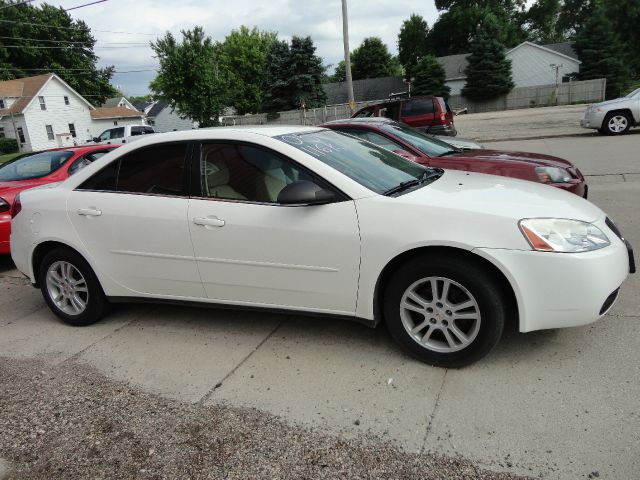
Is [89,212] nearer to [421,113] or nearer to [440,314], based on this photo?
[440,314]

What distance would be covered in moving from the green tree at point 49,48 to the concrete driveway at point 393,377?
66145 mm

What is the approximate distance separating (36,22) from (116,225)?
72.4 metres

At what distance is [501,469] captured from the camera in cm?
239

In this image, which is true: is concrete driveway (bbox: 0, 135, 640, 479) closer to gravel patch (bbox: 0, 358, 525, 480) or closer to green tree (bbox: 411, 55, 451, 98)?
gravel patch (bbox: 0, 358, 525, 480)

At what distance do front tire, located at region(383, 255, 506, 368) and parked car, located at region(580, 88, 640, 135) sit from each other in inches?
580

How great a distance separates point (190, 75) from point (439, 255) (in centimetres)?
2740

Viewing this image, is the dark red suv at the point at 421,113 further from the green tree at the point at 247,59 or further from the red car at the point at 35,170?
the green tree at the point at 247,59

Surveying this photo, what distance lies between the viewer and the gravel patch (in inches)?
98.2

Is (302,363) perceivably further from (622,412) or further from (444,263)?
(622,412)

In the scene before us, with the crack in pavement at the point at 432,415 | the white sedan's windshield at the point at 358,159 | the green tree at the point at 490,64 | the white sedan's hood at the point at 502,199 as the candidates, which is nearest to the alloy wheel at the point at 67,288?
the white sedan's windshield at the point at 358,159

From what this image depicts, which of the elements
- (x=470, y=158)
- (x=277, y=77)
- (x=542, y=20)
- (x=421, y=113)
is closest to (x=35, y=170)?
(x=470, y=158)

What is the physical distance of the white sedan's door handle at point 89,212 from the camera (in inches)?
160

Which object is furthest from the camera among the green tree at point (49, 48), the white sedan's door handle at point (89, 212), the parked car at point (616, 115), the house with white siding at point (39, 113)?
the green tree at point (49, 48)

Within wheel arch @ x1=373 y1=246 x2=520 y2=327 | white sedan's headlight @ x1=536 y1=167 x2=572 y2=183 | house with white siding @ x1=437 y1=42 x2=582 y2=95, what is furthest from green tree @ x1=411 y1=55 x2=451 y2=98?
wheel arch @ x1=373 y1=246 x2=520 y2=327
